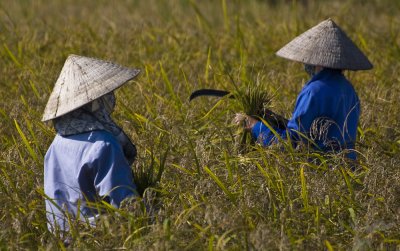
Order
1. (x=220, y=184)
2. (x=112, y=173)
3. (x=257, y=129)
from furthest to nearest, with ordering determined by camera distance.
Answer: (x=257, y=129), (x=220, y=184), (x=112, y=173)

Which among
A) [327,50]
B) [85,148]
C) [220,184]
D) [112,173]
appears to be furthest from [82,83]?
[327,50]

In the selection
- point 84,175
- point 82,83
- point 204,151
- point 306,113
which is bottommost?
point 204,151

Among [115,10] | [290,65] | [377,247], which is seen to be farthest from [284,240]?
[115,10]

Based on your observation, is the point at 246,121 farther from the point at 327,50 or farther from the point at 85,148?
the point at 85,148

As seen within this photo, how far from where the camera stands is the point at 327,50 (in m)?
3.95

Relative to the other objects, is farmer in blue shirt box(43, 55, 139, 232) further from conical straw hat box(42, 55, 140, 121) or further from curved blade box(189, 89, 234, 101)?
curved blade box(189, 89, 234, 101)

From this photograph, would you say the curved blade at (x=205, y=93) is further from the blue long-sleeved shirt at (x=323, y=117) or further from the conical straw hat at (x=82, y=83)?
the conical straw hat at (x=82, y=83)

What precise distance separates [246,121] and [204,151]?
249 millimetres

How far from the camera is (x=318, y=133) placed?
3.79 m

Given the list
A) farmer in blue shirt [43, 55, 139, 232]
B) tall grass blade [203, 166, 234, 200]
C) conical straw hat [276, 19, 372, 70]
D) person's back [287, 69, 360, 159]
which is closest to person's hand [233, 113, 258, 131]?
person's back [287, 69, 360, 159]

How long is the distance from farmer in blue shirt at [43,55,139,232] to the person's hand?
78cm

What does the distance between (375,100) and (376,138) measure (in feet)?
1.53

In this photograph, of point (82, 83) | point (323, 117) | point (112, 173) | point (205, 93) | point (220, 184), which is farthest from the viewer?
point (205, 93)

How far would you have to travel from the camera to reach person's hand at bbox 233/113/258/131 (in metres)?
3.94
